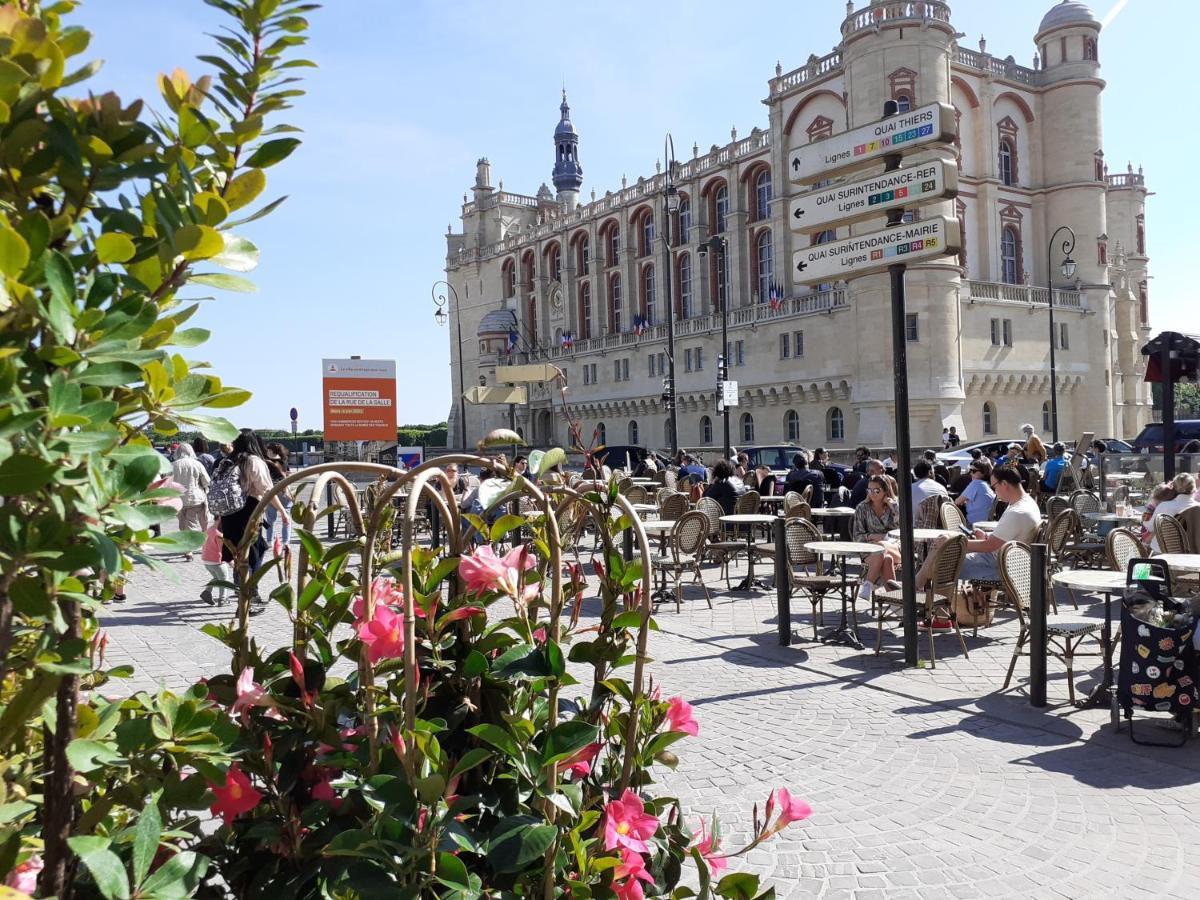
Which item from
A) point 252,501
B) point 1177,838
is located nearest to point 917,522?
point 1177,838

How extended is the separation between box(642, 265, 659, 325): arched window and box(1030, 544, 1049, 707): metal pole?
45948mm

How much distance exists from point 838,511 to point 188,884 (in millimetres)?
10734

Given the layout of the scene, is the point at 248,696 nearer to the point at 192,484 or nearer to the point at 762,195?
the point at 192,484

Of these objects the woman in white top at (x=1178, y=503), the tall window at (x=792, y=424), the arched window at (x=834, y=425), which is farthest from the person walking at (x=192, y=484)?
the tall window at (x=792, y=424)

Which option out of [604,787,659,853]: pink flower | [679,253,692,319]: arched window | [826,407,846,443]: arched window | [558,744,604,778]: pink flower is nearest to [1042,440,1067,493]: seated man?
Answer: [558,744,604,778]: pink flower

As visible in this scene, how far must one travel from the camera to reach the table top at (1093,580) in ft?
19.6

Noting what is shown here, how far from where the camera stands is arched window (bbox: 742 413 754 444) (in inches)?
1698

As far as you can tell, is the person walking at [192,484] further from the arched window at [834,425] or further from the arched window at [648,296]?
the arched window at [648,296]

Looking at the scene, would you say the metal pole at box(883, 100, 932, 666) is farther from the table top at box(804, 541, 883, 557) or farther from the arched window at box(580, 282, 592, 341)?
the arched window at box(580, 282, 592, 341)

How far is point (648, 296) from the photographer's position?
52.2 metres

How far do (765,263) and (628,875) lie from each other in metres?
44.7

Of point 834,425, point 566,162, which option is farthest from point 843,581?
point 566,162

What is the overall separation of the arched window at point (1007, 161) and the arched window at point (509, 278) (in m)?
32.8

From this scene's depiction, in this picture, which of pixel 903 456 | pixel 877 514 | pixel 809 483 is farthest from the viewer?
pixel 809 483
